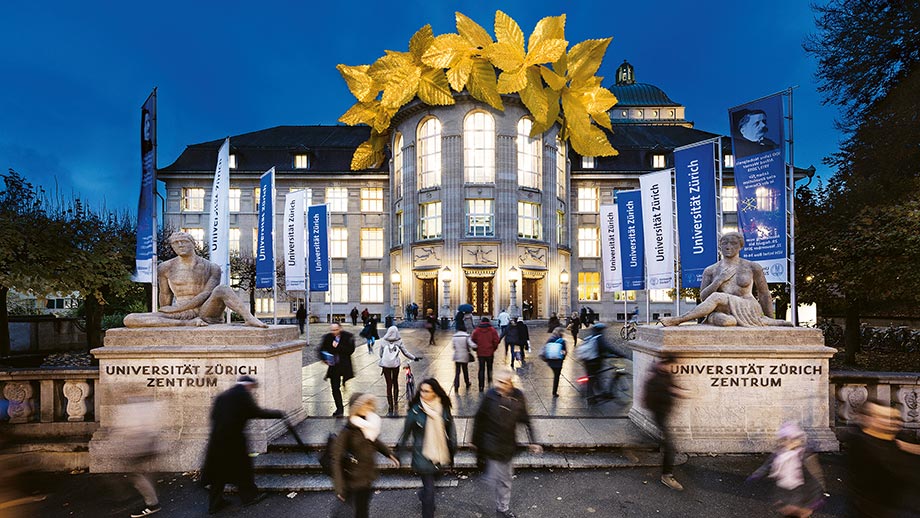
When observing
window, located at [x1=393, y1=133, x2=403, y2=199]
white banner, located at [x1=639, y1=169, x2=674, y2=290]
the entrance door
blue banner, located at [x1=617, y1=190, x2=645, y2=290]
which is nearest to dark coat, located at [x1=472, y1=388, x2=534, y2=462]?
white banner, located at [x1=639, y1=169, x2=674, y2=290]

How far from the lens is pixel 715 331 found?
718 cm

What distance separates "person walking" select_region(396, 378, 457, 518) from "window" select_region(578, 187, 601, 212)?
38.2 m

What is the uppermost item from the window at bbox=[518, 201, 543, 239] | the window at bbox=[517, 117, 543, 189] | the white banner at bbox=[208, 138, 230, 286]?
the window at bbox=[517, 117, 543, 189]

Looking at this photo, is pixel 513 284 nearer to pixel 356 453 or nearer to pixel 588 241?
pixel 588 241

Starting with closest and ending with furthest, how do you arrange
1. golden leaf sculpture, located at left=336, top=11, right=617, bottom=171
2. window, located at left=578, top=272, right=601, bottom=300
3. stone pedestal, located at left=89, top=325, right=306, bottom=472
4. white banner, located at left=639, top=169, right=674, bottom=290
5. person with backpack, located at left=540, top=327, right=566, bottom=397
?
golden leaf sculpture, located at left=336, top=11, right=617, bottom=171 < stone pedestal, located at left=89, top=325, right=306, bottom=472 < person with backpack, located at left=540, top=327, right=566, bottom=397 < white banner, located at left=639, top=169, right=674, bottom=290 < window, located at left=578, top=272, right=601, bottom=300

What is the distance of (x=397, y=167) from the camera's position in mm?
36625

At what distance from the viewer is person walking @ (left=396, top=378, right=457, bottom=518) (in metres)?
4.85

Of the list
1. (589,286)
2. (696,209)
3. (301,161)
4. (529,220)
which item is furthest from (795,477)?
(301,161)

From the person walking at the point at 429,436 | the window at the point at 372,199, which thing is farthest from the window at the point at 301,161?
the person walking at the point at 429,436

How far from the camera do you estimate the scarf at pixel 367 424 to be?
4438 mm

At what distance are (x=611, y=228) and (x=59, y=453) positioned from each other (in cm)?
1935

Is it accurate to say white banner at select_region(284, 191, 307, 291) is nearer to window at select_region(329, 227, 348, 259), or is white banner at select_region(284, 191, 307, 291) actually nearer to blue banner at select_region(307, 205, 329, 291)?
blue banner at select_region(307, 205, 329, 291)

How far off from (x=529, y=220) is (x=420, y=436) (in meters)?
31.1

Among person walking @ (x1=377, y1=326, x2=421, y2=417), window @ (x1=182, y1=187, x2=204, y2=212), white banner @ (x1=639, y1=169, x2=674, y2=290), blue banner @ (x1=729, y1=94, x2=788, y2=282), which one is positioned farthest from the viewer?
window @ (x1=182, y1=187, x2=204, y2=212)
